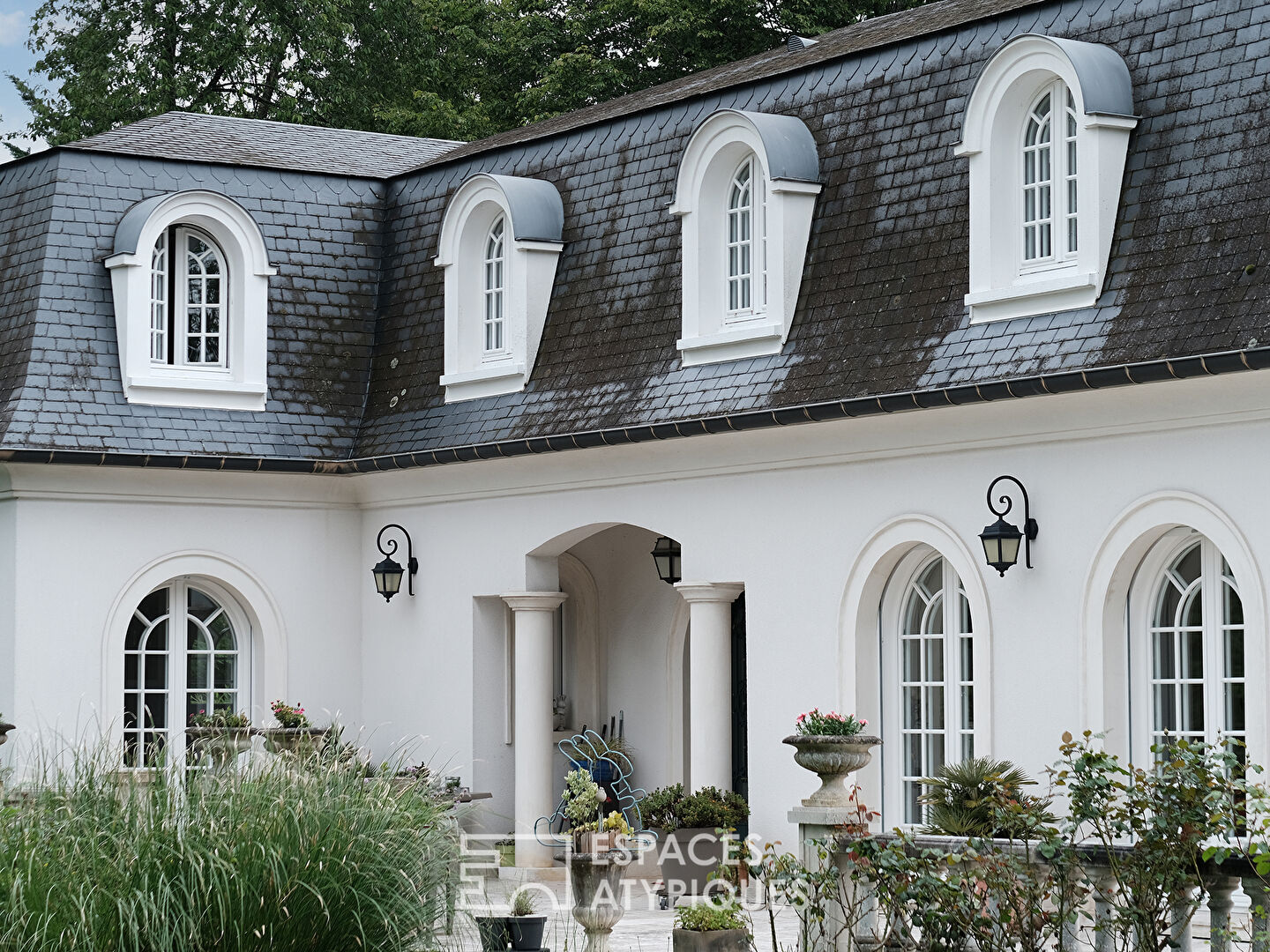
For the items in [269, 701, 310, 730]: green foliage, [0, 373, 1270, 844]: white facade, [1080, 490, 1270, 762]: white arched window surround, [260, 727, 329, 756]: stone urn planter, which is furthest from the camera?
[269, 701, 310, 730]: green foliage

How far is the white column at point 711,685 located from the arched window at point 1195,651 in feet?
13.3

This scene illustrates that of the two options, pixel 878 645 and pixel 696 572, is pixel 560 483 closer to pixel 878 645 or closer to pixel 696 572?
pixel 696 572

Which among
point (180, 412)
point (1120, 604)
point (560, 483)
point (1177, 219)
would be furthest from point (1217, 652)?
point (180, 412)

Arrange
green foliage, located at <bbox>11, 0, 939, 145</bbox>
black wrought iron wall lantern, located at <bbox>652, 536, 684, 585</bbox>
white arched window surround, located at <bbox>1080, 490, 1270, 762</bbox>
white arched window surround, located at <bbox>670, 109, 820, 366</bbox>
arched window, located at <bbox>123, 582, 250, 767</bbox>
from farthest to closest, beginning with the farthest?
green foliage, located at <bbox>11, 0, 939, 145</bbox>
arched window, located at <bbox>123, 582, 250, 767</bbox>
black wrought iron wall lantern, located at <bbox>652, 536, 684, 585</bbox>
white arched window surround, located at <bbox>670, 109, 820, 366</bbox>
white arched window surround, located at <bbox>1080, 490, 1270, 762</bbox>

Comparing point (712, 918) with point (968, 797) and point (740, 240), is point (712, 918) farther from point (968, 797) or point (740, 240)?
point (740, 240)

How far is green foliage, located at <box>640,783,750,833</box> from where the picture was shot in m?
16.3

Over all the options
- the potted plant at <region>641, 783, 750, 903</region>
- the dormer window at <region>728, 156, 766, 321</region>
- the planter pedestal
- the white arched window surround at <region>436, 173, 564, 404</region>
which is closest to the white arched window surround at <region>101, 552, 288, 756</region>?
the white arched window surround at <region>436, 173, 564, 404</region>

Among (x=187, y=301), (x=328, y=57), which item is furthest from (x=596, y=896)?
(x=328, y=57)

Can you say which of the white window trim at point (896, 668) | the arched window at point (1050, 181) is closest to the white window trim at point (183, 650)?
the white window trim at point (896, 668)

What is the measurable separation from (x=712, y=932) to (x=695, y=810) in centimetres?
428

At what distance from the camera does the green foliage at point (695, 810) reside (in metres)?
16.3

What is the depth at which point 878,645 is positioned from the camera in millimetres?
15828

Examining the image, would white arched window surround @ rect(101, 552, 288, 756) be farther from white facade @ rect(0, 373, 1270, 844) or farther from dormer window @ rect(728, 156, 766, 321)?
dormer window @ rect(728, 156, 766, 321)

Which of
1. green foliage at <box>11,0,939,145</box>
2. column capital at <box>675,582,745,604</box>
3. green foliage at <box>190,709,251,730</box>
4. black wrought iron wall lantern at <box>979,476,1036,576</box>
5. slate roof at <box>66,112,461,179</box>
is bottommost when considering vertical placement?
green foliage at <box>190,709,251,730</box>
